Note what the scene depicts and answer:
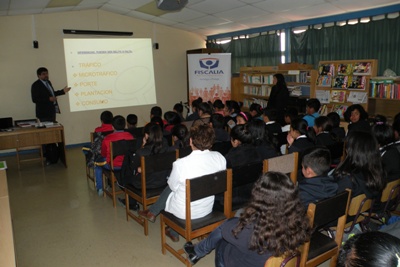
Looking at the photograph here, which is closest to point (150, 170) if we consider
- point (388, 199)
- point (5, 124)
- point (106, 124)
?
point (106, 124)

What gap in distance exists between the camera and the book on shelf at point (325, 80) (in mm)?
6189

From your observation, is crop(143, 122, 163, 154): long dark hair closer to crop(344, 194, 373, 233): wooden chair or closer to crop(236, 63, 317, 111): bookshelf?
crop(344, 194, 373, 233): wooden chair

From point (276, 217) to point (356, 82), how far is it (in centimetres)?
507

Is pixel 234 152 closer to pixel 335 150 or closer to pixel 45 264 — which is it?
pixel 335 150

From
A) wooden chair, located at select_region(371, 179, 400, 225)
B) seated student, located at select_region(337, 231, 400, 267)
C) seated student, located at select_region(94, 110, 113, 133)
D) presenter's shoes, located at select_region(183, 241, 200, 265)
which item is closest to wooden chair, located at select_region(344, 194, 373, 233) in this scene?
wooden chair, located at select_region(371, 179, 400, 225)

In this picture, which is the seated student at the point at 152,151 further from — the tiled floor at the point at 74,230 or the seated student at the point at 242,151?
the seated student at the point at 242,151

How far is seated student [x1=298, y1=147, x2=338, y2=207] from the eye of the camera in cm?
225

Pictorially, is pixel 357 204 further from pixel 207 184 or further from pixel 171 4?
pixel 171 4

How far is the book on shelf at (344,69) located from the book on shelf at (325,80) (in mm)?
204

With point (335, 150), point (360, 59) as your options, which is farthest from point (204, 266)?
point (360, 59)

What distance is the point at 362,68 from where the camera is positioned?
18.6 feet

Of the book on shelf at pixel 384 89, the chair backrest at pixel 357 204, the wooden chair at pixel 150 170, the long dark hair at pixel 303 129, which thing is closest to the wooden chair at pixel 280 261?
the chair backrest at pixel 357 204

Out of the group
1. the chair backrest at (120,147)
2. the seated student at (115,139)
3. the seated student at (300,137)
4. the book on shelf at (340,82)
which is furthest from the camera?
the book on shelf at (340,82)

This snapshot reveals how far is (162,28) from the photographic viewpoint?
8281 mm
